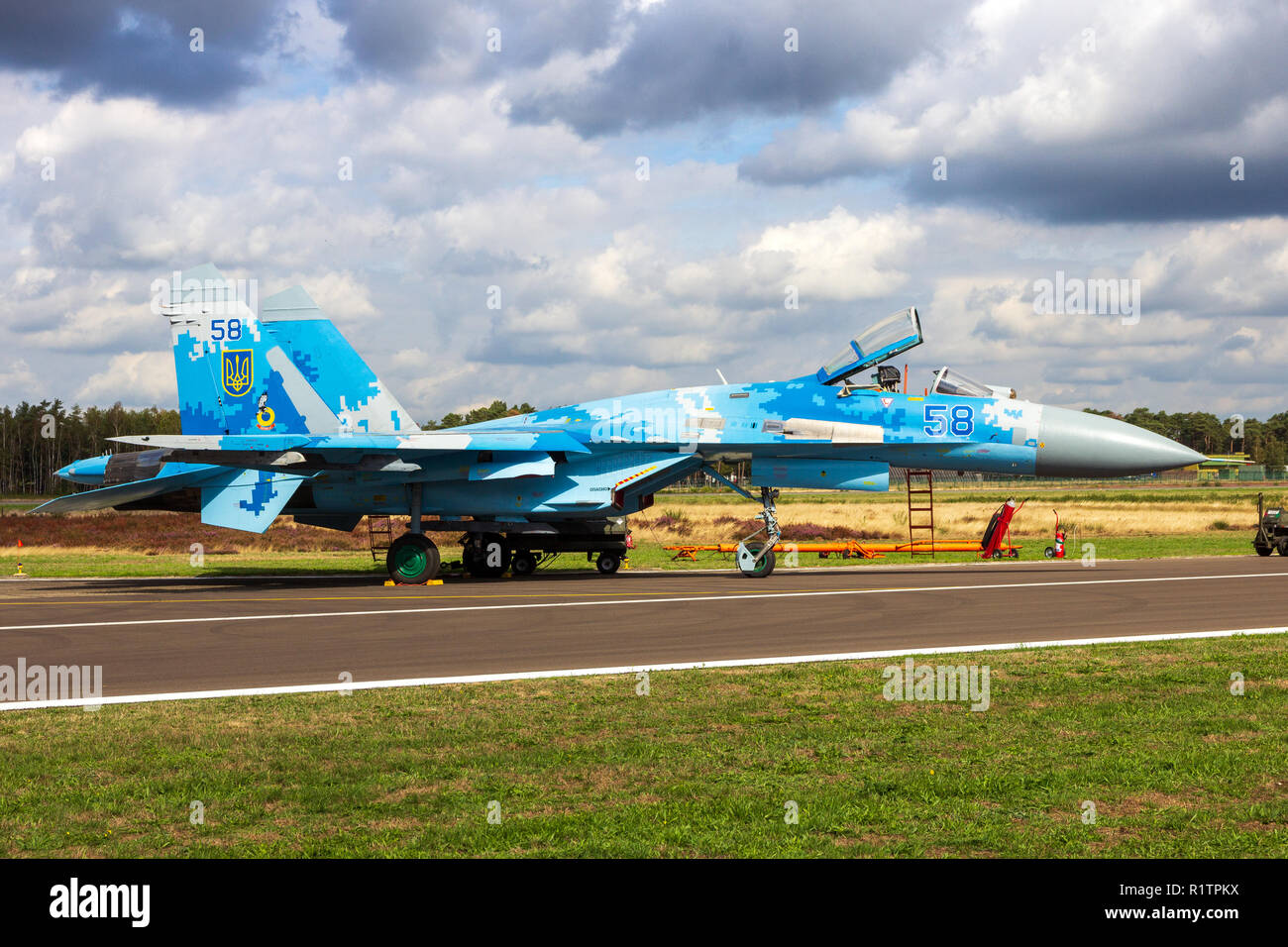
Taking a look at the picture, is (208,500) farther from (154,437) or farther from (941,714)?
(941,714)

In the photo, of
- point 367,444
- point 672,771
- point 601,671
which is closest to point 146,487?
point 367,444

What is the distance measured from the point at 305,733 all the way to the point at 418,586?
1198cm

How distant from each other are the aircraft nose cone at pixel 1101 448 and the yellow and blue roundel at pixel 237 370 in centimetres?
1479

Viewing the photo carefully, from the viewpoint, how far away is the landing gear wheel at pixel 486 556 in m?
22.0

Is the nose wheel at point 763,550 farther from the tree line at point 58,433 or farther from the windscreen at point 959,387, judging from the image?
the tree line at point 58,433

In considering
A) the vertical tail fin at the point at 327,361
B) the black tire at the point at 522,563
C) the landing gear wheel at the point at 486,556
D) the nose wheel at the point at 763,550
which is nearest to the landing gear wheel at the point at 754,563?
the nose wheel at the point at 763,550

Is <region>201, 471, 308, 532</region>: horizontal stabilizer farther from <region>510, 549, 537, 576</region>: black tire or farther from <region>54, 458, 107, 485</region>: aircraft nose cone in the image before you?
<region>510, 549, 537, 576</region>: black tire

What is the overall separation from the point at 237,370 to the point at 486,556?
6157mm

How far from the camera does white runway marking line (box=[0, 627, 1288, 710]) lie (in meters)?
8.59

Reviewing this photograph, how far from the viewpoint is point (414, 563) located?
64.2 feet

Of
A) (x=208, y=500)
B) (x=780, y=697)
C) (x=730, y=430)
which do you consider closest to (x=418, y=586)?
(x=208, y=500)

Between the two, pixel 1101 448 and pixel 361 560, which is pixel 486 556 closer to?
pixel 361 560

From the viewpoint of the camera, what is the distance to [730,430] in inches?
756

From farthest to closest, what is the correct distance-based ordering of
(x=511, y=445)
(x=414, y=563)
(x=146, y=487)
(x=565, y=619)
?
(x=146, y=487)
(x=414, y=563)
(x=511, y=445)
(x=565, y=619)
